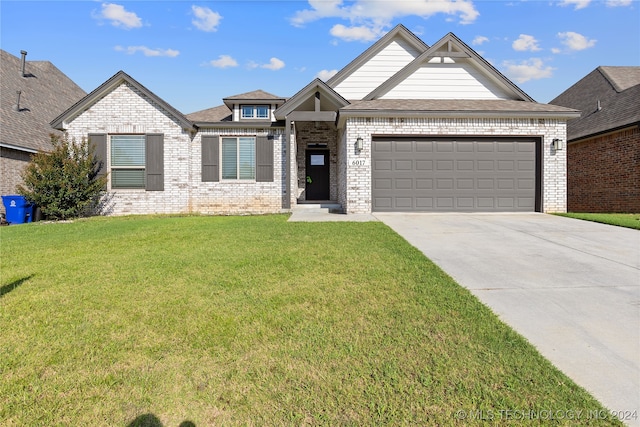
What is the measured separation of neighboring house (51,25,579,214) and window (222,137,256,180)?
0.13ft

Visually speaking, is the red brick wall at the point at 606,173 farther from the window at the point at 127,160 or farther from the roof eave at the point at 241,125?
Answer: the window at the point at 127,160

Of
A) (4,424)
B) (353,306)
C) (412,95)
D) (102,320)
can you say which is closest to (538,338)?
(353,306)


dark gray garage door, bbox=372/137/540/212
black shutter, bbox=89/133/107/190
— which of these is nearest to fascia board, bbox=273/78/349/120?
dark gray garage door, bbox=372/137/540/212

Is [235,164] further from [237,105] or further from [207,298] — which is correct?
[207,298]

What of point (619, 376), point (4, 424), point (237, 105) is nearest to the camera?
point (4, 424)

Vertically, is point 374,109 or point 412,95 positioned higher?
point 412,95

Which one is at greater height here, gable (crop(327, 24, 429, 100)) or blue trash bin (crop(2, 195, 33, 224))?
gable (crop(327, 24, 429, 100))

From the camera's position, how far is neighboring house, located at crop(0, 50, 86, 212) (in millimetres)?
12531

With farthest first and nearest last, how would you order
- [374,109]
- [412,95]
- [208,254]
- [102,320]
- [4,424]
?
[412,95] → [374,109] → [208,254] → [102,320] → [4,424]

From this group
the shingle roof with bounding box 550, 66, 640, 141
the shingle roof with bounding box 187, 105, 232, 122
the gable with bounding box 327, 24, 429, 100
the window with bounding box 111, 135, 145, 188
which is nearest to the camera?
the window with bounding box 111, 135, 145, 188

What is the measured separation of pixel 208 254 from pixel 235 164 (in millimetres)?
8089

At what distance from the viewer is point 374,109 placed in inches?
412

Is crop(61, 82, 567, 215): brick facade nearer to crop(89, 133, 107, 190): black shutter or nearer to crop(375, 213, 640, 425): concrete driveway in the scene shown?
crop(89, 133, 107, 190): black shutter

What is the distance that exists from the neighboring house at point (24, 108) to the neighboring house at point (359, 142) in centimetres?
248
